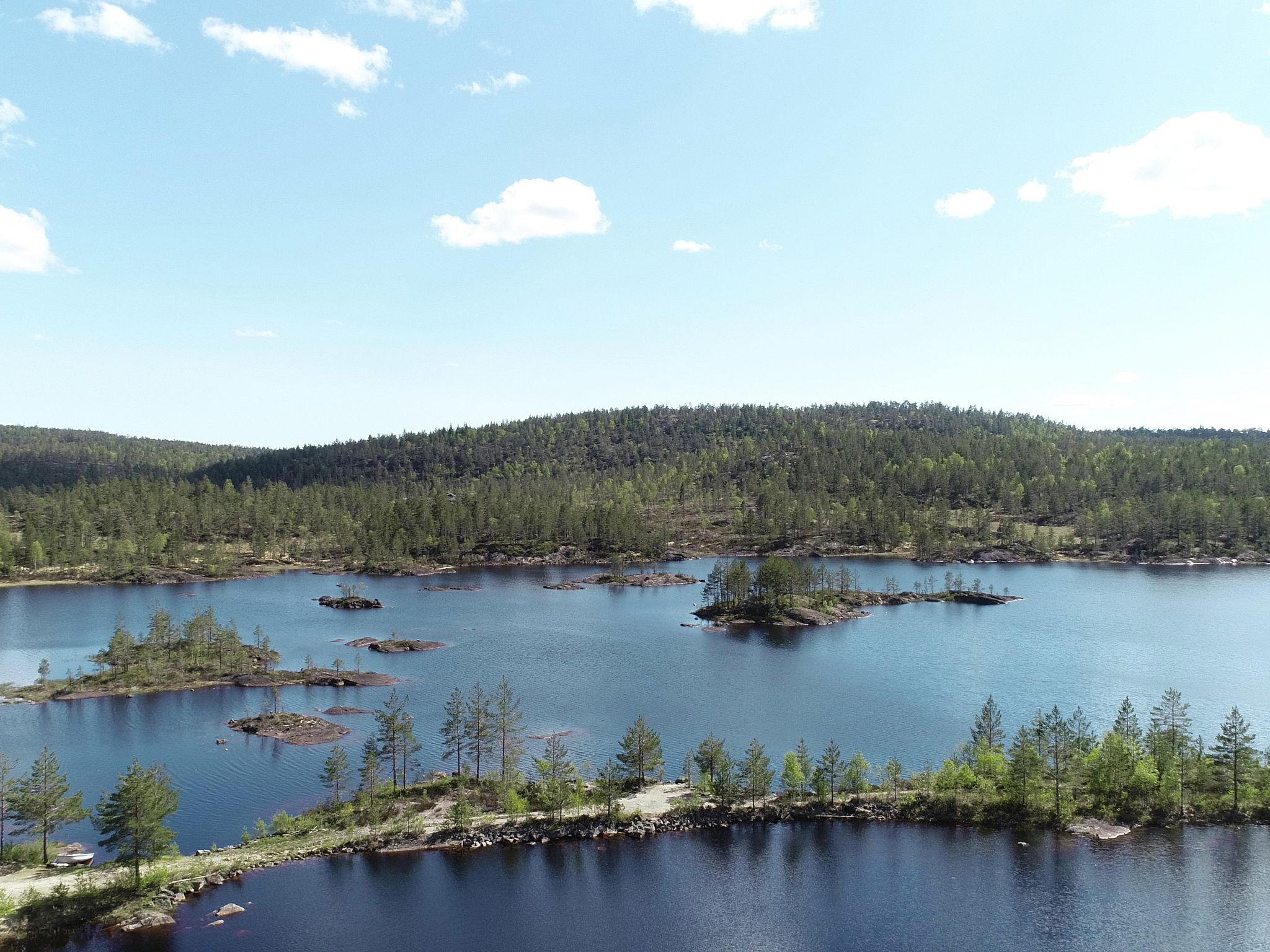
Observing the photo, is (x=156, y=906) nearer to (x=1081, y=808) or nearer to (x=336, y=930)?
(x=336, y=930)

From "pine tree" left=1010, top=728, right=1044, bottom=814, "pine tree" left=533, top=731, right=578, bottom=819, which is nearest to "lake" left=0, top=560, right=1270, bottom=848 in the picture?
"pine tree" left=533, top=731, right=578, bottom=819

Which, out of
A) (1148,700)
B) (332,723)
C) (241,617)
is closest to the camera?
(332,723)

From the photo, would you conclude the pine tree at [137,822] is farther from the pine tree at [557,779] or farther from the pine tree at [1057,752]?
the pine tree at [1057,752]

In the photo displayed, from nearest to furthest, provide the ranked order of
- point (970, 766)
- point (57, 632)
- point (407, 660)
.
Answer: point (970, 766), point (407, 660), point (57, 632)

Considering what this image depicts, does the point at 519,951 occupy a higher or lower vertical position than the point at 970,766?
lower

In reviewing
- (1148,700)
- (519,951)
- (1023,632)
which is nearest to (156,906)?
(519,951)

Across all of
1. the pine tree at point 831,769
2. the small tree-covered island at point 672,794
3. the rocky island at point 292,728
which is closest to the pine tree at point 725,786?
the small tree-covered island at point 672,794

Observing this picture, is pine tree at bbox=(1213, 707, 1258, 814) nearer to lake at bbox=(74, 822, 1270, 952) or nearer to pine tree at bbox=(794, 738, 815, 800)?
lake at bbox=(74, 822, 1270, 952)
